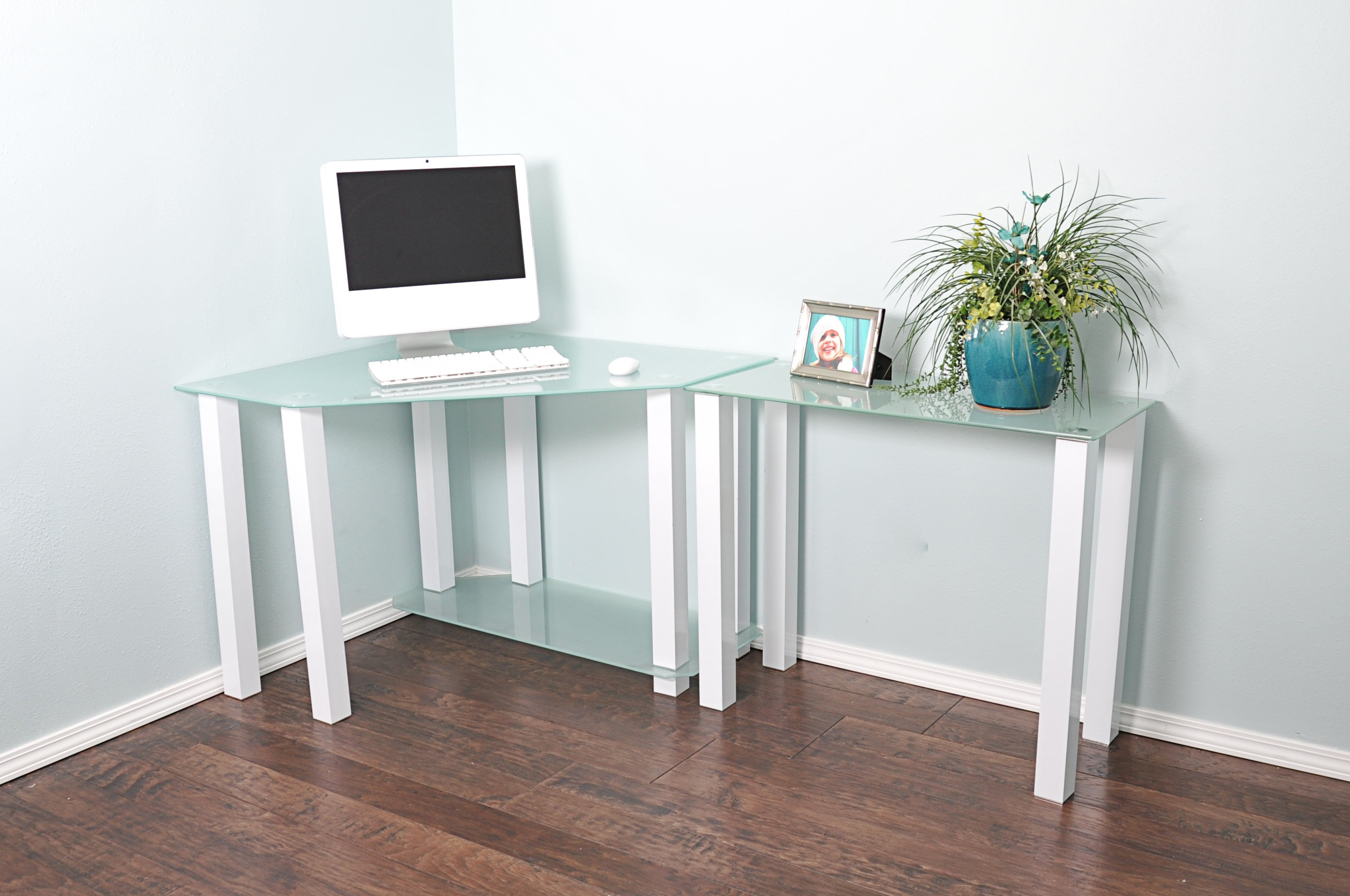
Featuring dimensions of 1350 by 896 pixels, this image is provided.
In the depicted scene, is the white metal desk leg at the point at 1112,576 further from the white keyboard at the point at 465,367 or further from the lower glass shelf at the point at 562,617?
the white keyboard at the point at 465,367

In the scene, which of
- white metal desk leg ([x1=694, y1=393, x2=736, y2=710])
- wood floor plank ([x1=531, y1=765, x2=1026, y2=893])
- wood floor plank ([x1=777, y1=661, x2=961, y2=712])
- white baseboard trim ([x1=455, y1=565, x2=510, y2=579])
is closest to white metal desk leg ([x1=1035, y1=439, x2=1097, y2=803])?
wood floor plank ([x1=531, y1=765, x2=1026, y2=893])

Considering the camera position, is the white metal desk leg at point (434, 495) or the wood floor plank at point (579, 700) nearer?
the wood floor plank at point (579, 700)

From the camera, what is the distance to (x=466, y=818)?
2.15 metres

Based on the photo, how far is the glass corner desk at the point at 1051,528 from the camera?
6.82 ft

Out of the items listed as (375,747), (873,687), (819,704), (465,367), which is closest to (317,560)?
(375,747)

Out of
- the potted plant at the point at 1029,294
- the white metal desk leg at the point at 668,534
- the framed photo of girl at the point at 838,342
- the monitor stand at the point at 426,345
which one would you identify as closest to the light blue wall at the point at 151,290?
the monitor stand at the point at 426,345

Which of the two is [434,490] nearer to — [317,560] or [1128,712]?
[317,560]

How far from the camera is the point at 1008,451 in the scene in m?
2.47

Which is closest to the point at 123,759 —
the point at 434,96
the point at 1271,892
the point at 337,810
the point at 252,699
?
the point at 252,699

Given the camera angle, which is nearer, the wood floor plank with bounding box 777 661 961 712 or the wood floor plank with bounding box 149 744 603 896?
the wood floor plank with bounding box 149 744 603 896

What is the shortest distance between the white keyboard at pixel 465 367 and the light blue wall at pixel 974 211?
0.41m

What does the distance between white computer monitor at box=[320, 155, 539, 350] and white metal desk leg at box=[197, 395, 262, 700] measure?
1.10ft

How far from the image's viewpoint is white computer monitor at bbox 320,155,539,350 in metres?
2.62

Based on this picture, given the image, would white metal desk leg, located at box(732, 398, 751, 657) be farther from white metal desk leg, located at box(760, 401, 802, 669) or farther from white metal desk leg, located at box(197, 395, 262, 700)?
white metal desk leg, located at box(197, 395, 262, 700)
